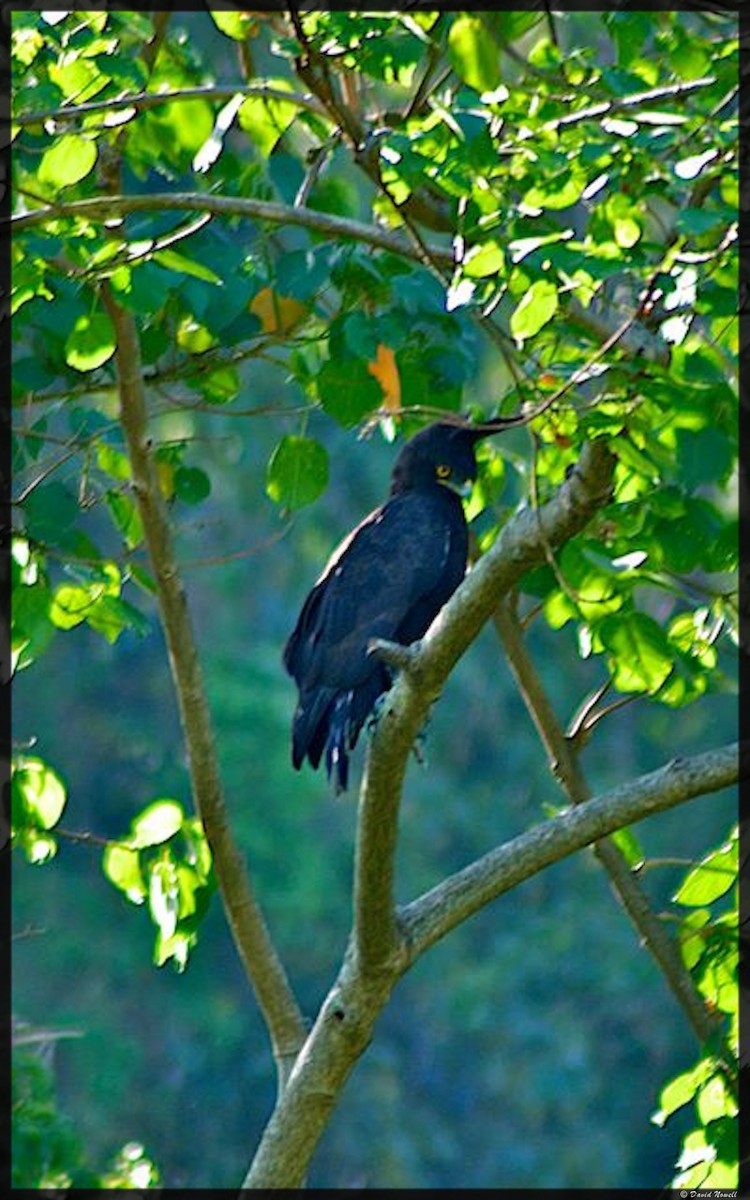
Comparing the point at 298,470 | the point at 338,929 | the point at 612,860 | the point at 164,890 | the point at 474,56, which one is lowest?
the point at 338,929

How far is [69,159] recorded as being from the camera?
10.9 ft

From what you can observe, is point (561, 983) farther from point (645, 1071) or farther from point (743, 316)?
point (743, 316)

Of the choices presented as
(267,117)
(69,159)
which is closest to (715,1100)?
(69,159)

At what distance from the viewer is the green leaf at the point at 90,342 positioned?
11.3 feet

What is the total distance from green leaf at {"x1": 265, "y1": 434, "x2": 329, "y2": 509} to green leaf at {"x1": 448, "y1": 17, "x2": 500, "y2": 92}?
36.8 inches

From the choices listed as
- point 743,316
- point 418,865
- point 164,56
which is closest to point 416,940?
point 743,316

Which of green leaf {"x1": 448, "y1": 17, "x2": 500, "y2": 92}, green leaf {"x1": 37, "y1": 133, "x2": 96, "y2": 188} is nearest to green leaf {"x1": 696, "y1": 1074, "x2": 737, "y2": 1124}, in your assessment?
green leaf {"x1": 448, "y1": 17, "x2": 500, "y2": 92}

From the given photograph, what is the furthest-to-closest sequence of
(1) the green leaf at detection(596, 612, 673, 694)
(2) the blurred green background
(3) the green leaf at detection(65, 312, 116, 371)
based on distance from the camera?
(2) the blurred green background < (1) the green leaf at detection(596, 612, 673, 694) < (3) the green leaf at detection(65, 312, 116, 371)

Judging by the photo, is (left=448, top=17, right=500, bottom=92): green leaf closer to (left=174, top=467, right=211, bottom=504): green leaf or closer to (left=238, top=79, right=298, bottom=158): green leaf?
(left=238, top=79, right=298, bottom=158): green leaf

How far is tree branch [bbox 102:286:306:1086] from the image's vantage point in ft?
12.4

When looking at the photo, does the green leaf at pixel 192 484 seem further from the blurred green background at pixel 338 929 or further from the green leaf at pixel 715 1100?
the blurred green background at pixel 338 929

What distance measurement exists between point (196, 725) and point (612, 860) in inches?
29.6

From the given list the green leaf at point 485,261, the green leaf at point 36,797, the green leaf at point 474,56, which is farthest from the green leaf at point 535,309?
the green leaf at point 36,797

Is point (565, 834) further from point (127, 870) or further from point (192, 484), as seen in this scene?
point (192, 484)
